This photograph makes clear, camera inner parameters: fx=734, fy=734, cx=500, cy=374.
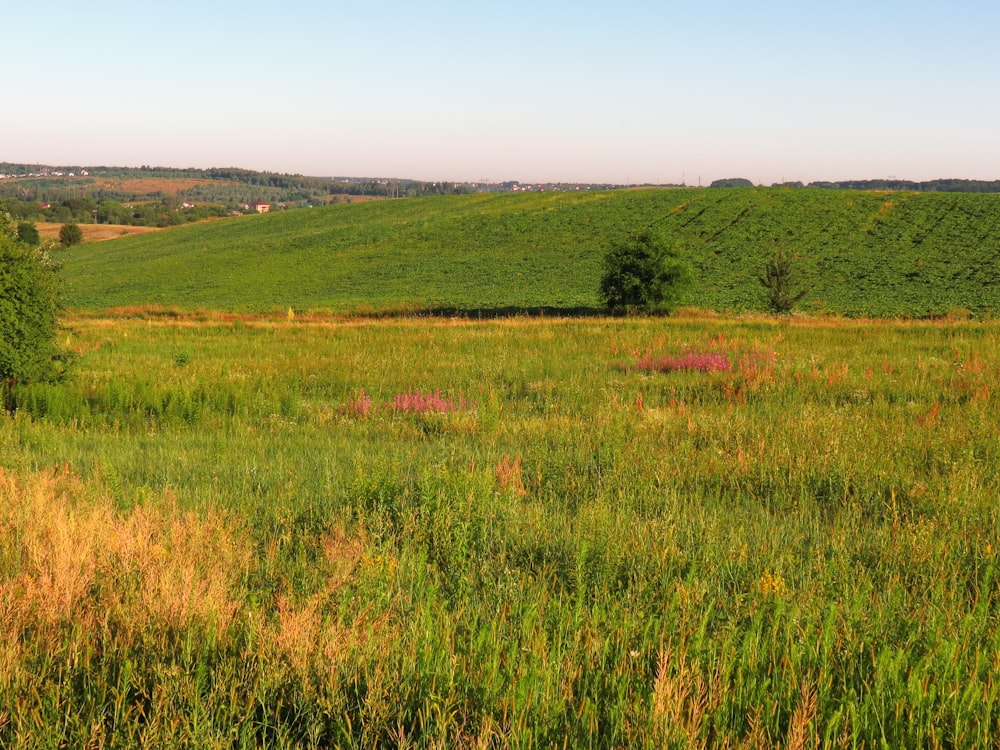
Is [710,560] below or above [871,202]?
below

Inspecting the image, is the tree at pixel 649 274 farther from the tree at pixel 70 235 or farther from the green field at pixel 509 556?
the tree at pixel 70 235

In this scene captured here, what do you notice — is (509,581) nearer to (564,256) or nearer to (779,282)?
(779,282)

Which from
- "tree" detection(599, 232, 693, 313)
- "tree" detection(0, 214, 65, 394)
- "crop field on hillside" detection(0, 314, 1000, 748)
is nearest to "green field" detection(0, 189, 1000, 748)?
"crop field on hillside" detection(0, 314, 1000, 748)

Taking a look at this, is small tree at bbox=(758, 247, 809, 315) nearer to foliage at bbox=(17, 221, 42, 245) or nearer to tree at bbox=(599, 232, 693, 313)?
tree at bbox=(599, 232, 693, 313)

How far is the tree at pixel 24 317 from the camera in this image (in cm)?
1262

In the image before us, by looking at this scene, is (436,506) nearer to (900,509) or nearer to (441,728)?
(441,728)

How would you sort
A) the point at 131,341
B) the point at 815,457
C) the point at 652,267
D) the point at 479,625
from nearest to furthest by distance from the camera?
the point at 479,625
the point at 815,457
the point at 131,341
the point at 652,267

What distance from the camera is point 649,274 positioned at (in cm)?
3538

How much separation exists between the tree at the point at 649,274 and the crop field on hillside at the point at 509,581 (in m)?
24.5

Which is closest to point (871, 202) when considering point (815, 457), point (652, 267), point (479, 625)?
point (652, 267)

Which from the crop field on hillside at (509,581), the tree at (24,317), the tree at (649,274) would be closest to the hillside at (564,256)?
the tree at (649,274)

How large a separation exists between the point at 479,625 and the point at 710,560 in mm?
1708

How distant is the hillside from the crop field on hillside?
3309 cm

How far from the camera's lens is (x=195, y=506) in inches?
227
